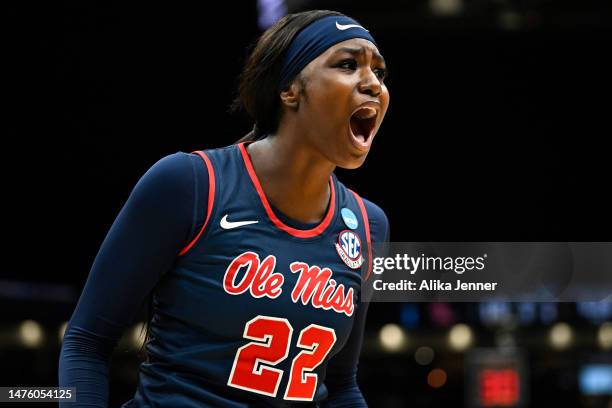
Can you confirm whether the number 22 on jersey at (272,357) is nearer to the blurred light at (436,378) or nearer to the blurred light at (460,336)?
the blurred light at (460,336)

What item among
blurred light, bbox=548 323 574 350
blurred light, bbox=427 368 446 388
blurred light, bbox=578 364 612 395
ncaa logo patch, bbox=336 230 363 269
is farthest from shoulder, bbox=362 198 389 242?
blurred light, bbox=427 368 446 388

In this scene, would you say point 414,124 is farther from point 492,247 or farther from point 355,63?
point 355,63

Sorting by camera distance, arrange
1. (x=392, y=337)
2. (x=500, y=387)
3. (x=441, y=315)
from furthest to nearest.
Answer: (x=441, y=315) < (x=392, y=337) < (x=500, y=387)

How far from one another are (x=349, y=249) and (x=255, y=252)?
0.26 metres

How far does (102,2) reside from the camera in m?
10.2

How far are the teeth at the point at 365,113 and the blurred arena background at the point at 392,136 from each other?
5782 mm

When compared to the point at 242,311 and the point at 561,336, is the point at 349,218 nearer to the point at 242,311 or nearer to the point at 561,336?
the point at 242,311

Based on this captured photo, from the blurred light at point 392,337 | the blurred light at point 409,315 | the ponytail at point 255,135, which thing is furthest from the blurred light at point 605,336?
the ponytail at point 255,135

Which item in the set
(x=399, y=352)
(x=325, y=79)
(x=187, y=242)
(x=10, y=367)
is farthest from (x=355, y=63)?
(x=399, y=352)

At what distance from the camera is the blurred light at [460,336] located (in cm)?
1571

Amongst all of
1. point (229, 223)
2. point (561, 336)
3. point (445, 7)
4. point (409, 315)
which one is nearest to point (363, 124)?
point (229, 223)

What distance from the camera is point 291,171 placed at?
1.94 m

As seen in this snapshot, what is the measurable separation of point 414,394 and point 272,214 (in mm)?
14602

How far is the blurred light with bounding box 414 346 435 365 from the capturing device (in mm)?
16469
